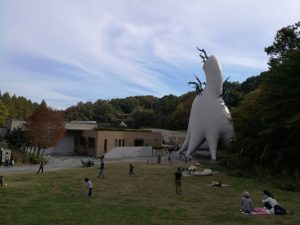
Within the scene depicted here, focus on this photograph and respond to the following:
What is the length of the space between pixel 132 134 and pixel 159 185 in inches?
1277

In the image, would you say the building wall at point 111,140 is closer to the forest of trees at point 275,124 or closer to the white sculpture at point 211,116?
the white sculpture at point 211,116

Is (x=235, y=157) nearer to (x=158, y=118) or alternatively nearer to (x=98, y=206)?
(x=98, y=206)

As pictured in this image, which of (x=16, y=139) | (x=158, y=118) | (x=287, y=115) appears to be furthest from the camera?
(x=158, y=118)

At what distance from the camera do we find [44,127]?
1619 inches

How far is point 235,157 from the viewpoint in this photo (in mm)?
31000

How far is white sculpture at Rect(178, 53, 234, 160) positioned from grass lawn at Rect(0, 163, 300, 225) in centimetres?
1547

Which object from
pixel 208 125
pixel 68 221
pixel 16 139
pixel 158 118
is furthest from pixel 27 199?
pixel 158 118

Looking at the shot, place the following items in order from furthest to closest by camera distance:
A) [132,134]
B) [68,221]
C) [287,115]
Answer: [132,134] < [287,115] < [68,221]

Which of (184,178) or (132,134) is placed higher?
(132,134)

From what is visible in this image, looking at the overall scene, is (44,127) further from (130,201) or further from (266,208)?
(266,208)

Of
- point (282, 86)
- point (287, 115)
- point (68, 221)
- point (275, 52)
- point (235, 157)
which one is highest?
point (275, 52)

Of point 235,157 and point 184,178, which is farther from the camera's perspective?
point 235,157

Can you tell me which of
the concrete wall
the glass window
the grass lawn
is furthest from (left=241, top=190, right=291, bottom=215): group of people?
the concrete wall

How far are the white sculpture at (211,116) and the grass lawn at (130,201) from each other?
15474mm
